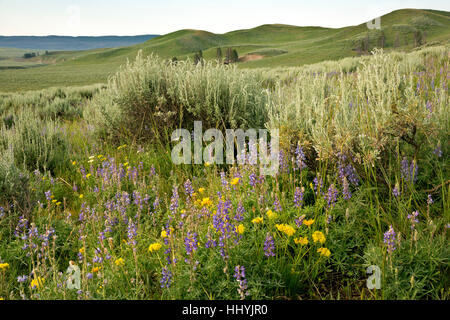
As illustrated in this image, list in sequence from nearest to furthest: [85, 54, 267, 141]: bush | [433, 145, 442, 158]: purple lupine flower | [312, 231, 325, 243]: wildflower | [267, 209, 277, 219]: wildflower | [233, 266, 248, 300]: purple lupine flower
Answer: [233, 266, 248, 300]: purple lupine flower → [312, 231, 325, 243]: wildflower → [267, 209, 277, 219]: wildflower → [433, 145, 442, 158]: purple lupine flower → [85, 54, 267, 141]: bush

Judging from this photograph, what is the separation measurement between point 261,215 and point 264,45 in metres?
93.8

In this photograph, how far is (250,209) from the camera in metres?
2.56

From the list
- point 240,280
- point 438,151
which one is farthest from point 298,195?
point 438,151

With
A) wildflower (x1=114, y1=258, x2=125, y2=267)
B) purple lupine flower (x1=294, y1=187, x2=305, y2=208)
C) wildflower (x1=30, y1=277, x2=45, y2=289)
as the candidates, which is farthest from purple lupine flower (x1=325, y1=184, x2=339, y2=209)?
wildflower (x1=30, y1=277, x2=45, y2=289)

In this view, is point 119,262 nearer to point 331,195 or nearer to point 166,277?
point 166,277

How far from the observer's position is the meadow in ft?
6.38

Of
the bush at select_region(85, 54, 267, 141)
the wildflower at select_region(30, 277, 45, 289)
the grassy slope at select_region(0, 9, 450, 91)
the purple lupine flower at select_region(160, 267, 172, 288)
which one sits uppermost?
the grassy slope at select_region(0, 9, 450, 91)

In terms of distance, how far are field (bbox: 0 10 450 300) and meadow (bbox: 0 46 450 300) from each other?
16 millimetres

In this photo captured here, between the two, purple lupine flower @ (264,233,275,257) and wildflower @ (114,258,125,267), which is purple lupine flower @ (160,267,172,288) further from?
purple lupine flower @ (264,233,275,257)
